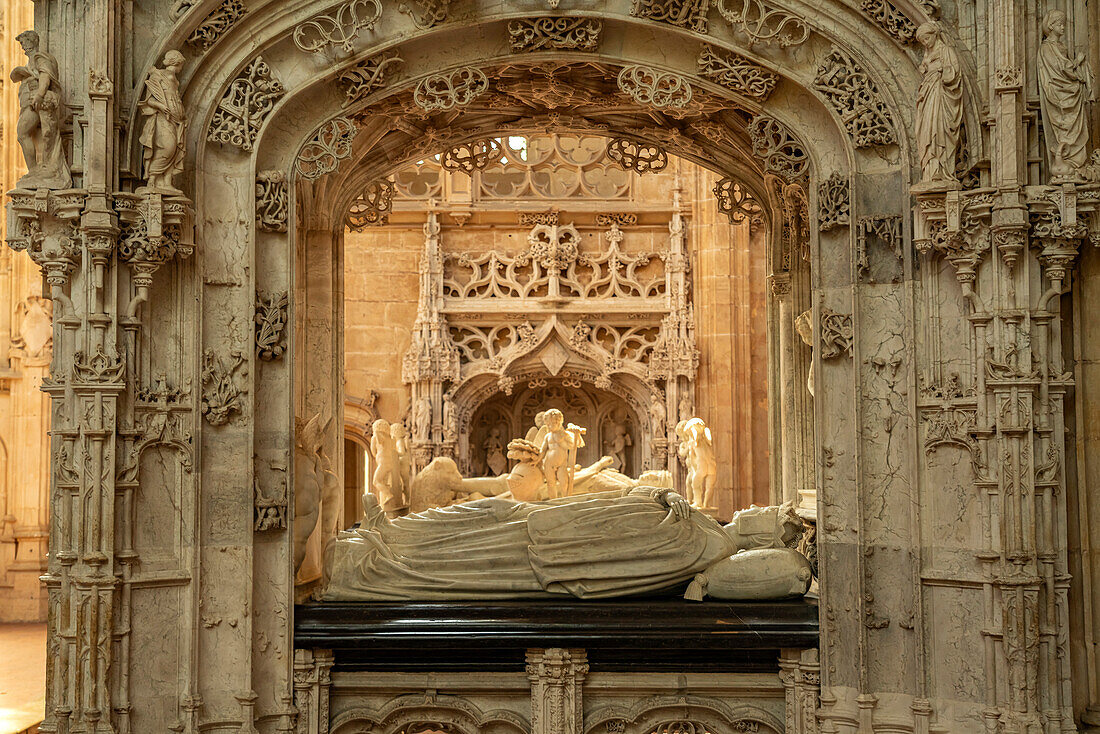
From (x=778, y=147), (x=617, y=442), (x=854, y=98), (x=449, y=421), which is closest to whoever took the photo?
(x=854, y=98)

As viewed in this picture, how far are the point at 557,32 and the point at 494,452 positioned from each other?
10662mm

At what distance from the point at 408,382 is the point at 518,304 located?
1.97 meters

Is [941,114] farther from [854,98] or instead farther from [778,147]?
[778,147]

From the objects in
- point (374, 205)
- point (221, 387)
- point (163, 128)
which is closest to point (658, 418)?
point (374, 205)

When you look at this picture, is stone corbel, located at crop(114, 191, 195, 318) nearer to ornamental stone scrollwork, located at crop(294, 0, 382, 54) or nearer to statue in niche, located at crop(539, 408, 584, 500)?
ornamental stone scrollwork, located at crop(294, 0, 382, 54)

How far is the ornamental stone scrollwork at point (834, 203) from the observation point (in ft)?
25.1

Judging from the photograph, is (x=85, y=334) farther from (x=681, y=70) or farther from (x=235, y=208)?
(x=681, y=70)

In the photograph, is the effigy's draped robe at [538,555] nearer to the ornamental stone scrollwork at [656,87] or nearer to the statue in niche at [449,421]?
the ornamental stone scrollwork at [656,87]

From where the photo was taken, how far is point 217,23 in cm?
748

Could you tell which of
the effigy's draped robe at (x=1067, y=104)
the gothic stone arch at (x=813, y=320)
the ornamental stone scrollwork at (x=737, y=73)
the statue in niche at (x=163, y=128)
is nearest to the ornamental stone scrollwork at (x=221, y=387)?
the gothic stone arch at (x=813, y=320)

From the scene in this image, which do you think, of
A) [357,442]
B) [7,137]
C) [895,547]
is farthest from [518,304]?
[895,547]

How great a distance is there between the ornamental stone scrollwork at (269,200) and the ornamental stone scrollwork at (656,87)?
2.37 metres

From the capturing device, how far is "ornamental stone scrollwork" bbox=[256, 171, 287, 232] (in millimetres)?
7730

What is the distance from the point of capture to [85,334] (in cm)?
699
